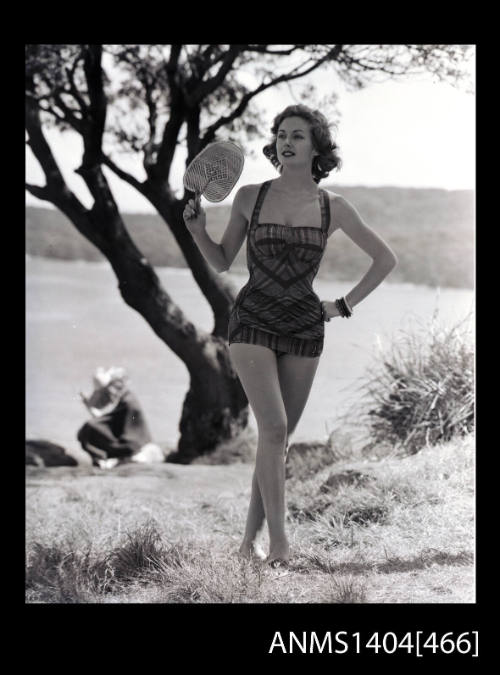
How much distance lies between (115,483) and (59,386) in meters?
1.04

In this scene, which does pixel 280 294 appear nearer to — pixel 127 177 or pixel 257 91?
pixel 257 91

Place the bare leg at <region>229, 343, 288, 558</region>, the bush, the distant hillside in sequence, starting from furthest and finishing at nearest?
the distant hillside → the bush → the bare leg at <region>229, 343, 288, 558</region>

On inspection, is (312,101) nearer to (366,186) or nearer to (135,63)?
(366,186)

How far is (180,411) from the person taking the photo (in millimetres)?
7254

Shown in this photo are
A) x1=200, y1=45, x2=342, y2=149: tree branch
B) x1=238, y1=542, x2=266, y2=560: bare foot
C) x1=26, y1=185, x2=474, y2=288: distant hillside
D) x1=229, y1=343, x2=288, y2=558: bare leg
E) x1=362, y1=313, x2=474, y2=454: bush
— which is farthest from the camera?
x1=26, y1=185, x2=474, y2=288: distant hillside

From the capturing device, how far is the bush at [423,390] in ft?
19.9

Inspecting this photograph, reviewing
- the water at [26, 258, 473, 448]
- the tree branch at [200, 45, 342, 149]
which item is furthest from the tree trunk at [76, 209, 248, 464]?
the tree branch at [200, 45, 342, 149]

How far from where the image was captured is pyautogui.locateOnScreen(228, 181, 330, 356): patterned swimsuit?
3.62 m

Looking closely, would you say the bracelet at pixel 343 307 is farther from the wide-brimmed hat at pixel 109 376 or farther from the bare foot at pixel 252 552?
the wide-brimmed hat at pixel 109 376

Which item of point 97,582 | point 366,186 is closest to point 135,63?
point 366,186

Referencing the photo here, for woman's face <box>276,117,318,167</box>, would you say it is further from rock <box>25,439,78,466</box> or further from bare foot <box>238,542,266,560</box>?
rock <box>25,439,78,466</box>

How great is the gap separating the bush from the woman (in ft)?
7.97

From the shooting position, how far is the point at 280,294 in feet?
12.0

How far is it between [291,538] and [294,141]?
1964 mm
